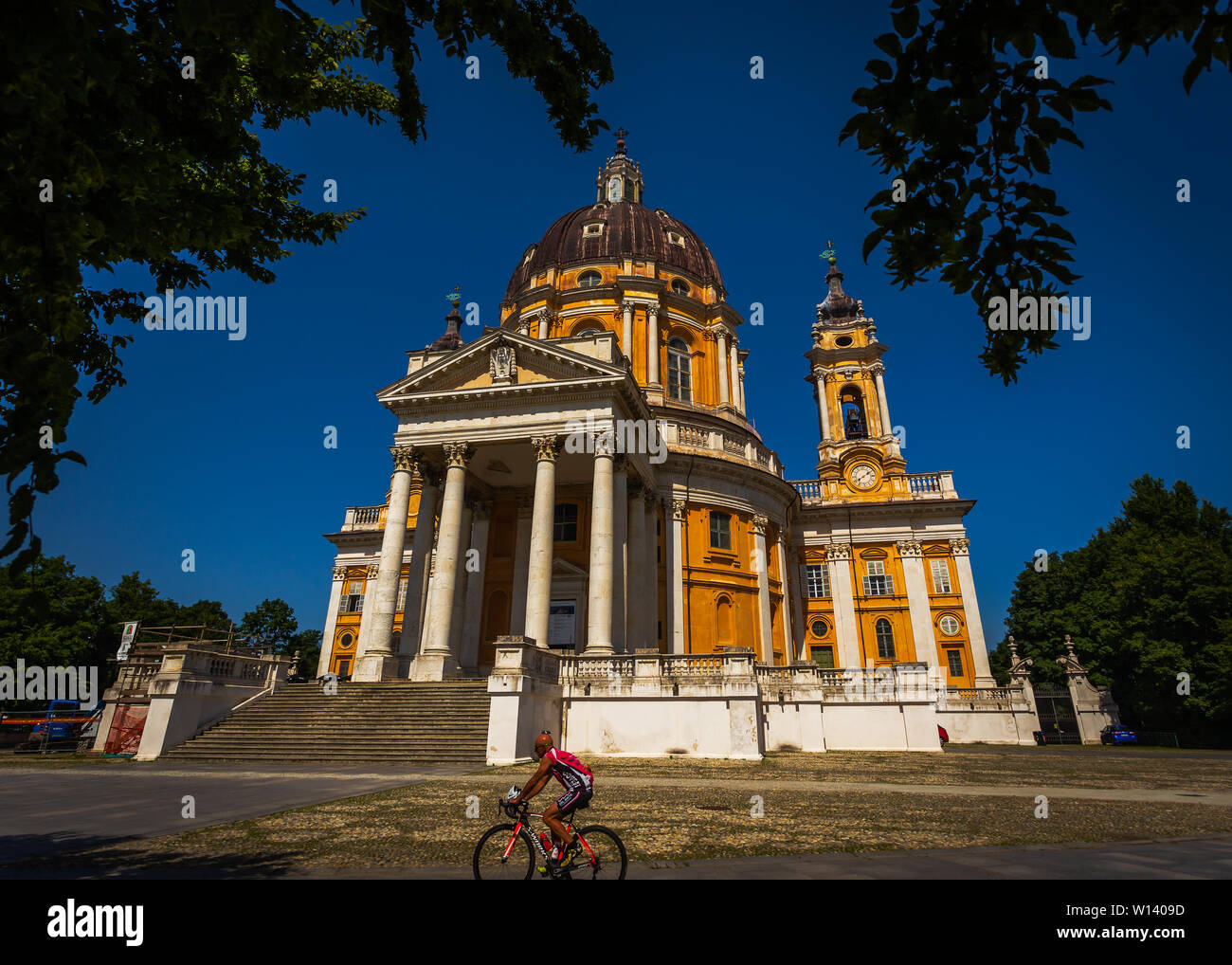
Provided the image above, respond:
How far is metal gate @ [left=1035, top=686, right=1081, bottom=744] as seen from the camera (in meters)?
32.7

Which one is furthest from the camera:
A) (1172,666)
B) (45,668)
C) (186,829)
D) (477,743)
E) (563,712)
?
(45,668)

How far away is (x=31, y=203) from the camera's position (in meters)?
3.19

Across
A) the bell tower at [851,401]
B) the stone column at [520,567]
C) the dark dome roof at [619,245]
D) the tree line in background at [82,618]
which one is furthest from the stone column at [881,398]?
the tree line in background at [82,618]

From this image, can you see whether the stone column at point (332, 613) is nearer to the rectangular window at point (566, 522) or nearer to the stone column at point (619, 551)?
the rectangular window at point (566, 522)

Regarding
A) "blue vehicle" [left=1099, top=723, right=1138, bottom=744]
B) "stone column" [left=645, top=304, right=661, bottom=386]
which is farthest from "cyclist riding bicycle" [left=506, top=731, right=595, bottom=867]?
"blue vehicle" [left=1099, top=723, right=1138, bottom=744]

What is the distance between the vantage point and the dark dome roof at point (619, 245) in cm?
4062

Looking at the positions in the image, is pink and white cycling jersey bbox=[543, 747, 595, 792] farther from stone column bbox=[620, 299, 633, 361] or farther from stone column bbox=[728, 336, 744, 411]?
stone column bbox=[728, 336, 744, 411]

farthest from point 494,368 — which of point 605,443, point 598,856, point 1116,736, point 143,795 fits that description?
point 1116,736

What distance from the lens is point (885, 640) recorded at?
3712 cm

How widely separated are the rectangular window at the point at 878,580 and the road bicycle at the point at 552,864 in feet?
118

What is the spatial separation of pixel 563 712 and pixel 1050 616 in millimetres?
37764

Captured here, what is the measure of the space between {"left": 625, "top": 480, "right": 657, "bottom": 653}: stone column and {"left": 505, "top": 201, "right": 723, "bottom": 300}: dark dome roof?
1776 centimetres
